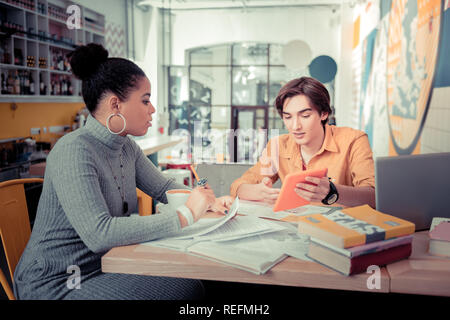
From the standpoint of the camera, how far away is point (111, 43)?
7.21m

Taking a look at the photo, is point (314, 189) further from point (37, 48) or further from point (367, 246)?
point (37, 48)

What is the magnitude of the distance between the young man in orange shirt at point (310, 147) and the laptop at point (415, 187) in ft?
1.52

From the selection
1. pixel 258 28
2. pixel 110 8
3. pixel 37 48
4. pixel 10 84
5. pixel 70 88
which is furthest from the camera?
pixel 258 28

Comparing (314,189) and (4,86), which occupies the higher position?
(4,86)

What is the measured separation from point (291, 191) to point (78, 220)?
72 centimetres

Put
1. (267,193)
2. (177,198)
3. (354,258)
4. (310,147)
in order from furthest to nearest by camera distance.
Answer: (310,147)
(267,193)
(177,198)
(354,258)

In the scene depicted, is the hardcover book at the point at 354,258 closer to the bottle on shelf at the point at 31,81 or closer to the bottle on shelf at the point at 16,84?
the bottle on shelf at the point at 16,84

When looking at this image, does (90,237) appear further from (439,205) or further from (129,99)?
(439,205)

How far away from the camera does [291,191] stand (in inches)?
53.6

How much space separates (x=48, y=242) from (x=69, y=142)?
0.34m

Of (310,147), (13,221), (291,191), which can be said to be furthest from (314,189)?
(13,221)

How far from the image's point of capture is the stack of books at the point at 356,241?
928 millimetres

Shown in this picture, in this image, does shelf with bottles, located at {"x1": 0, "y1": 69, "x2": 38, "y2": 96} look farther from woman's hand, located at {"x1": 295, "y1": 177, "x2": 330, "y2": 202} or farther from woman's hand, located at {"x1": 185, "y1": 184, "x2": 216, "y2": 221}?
woman's hand, located at {"x1": 295, "y1": 177, "x2": 330, "y2": 202}

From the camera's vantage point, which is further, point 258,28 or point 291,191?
point 258,28
